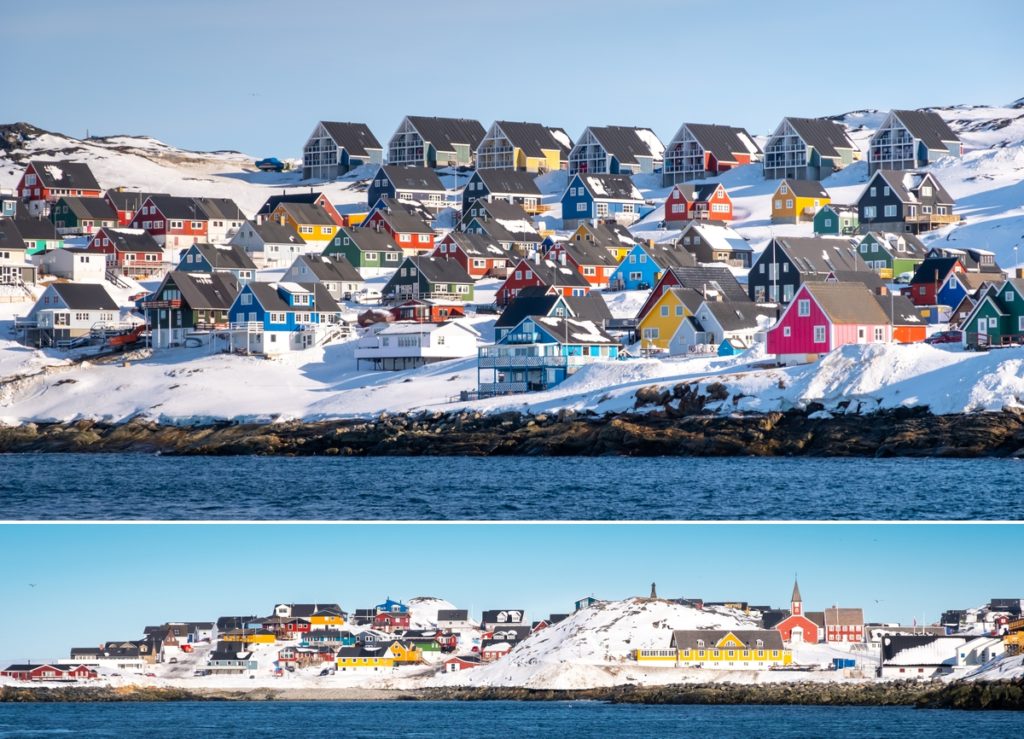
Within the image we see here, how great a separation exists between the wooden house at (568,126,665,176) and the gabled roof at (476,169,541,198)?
6032 millimetres

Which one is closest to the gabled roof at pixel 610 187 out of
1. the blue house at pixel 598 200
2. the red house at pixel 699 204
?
the blue house at pixel 598 200

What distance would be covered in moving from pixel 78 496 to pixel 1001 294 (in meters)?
35.3

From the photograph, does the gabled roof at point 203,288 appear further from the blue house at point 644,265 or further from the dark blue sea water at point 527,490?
the dark blue sea water at point 527,490

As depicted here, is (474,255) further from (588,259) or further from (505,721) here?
(505,721)

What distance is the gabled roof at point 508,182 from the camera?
11512 cm

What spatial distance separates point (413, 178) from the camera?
120250 mm

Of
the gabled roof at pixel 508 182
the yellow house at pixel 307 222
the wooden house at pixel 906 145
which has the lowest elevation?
the yellow house at pixel 307 222

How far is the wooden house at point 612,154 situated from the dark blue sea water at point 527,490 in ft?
228

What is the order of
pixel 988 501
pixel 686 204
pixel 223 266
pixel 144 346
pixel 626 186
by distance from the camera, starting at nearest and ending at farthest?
pixel 988 501
pixel 144 346
pixel 223 266
pixel 686 204
pixel 626 186

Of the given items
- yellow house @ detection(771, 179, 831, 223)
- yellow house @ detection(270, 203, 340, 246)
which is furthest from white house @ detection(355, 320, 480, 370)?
yellow house @ detection(771, 179, 831, 223)

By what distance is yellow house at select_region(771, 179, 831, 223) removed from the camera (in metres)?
102

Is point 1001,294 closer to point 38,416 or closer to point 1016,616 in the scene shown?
point 1016,616

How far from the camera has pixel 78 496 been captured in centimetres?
4569

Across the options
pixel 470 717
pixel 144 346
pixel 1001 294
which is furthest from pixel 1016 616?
pixel 144 346
